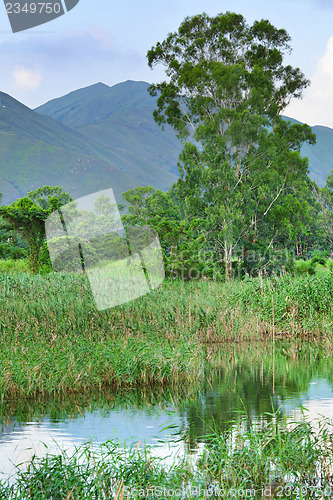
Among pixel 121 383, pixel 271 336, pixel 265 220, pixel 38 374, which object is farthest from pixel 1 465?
pixel 265 220

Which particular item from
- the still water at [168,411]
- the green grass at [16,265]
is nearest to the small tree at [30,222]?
the green grass at [16,265]

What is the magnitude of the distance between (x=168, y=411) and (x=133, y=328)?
3963mm

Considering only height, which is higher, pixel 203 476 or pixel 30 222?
pixel 30 222

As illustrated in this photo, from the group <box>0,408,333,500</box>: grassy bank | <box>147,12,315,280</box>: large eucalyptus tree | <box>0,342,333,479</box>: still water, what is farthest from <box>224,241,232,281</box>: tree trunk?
<box>0,408,333,500</box>: grassy bank

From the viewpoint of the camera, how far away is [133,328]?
41.8ft

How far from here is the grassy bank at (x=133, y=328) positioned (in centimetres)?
973

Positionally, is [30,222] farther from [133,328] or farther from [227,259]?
[133,328]

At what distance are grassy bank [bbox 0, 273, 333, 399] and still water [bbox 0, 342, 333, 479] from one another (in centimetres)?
37

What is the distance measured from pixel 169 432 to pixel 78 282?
28.4 ft

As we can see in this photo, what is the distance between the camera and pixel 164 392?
987 centimetres

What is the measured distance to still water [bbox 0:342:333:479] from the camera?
738cm

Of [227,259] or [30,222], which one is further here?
[227,259]

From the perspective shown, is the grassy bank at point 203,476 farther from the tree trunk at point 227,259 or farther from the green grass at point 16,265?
the tree trunk at point 227,259

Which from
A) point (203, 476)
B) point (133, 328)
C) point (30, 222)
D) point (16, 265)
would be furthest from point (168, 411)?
point (16, 265)
